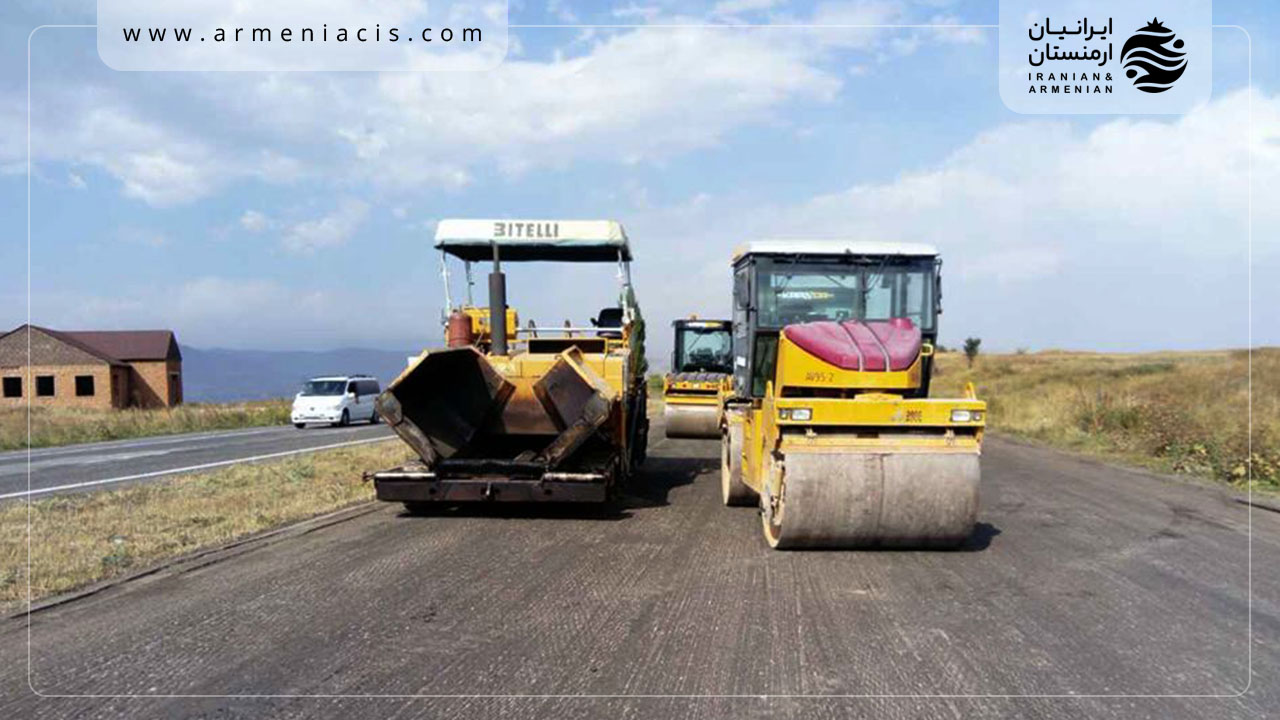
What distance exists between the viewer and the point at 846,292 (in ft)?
33.5

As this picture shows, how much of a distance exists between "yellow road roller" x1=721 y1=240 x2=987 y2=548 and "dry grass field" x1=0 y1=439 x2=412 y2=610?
5.12m

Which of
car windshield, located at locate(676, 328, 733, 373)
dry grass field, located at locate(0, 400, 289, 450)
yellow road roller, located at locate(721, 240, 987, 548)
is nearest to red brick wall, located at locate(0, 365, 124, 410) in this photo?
dry grass field, located at locate(0, 400, 289, 450)

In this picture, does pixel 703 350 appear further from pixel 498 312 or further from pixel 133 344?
pixel 133 344

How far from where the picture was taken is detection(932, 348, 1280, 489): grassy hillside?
1512cm

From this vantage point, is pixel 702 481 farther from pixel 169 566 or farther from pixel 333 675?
pixel 333 675

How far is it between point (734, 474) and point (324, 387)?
2439cm

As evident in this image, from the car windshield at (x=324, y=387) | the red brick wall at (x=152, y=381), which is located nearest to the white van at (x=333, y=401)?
the car windshield at (x=324, y=387)

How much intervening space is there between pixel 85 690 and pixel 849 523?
539cm

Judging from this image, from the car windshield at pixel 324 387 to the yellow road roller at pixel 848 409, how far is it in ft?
77.9

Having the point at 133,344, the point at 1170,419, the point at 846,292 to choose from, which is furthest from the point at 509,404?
the point at 133,344

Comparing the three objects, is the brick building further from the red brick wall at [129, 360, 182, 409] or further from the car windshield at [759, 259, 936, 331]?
the car windshield at [759, 259, 936, 331]

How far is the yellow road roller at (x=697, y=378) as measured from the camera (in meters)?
20.0

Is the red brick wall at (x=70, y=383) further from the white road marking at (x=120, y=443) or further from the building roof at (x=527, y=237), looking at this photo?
the building roof at (x=527, y=237)

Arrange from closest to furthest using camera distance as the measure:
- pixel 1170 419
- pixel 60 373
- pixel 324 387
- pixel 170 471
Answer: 1. pixel 170 471
2. pixel 1170 419
3. pixel 324 387
4. pixel 60 373
